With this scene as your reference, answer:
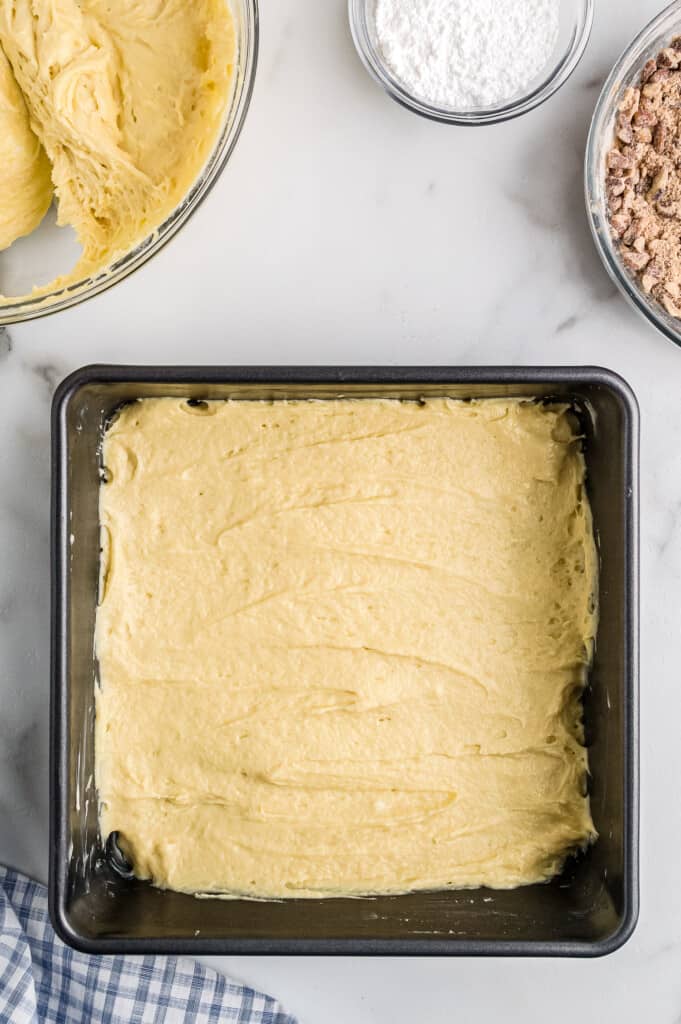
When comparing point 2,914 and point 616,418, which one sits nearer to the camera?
point 616,418

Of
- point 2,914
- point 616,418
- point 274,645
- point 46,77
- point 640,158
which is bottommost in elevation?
point 2,914

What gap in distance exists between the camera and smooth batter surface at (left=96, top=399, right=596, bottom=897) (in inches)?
52.1

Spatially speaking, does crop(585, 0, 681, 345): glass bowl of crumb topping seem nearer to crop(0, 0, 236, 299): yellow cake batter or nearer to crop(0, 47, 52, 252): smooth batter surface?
crop(0, 0, 236, 299): yellow cake batter

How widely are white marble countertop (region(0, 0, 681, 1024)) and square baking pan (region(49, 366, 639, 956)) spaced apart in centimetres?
16

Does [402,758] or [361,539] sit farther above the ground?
[361,539]

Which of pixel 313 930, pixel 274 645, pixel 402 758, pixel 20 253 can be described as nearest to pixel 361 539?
pixel 274 645

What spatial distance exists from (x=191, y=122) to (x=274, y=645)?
704 millimetres

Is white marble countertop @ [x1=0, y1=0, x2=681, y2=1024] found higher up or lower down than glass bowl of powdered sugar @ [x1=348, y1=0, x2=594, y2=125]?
lower down

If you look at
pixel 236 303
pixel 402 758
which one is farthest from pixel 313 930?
pixel 236 303

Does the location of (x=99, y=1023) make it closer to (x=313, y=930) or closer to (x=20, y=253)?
(x=313, y=930)

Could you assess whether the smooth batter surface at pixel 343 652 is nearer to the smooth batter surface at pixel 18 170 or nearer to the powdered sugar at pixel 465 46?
the smooth batter surface at pixel 18 170

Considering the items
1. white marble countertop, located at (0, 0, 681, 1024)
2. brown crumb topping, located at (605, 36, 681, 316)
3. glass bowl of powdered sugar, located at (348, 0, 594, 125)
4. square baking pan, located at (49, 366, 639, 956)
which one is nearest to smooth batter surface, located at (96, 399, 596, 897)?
square baking pan, located at (49, 366, 639, 956)

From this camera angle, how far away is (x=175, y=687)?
1329 millimetres

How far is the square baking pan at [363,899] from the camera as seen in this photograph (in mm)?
1213
